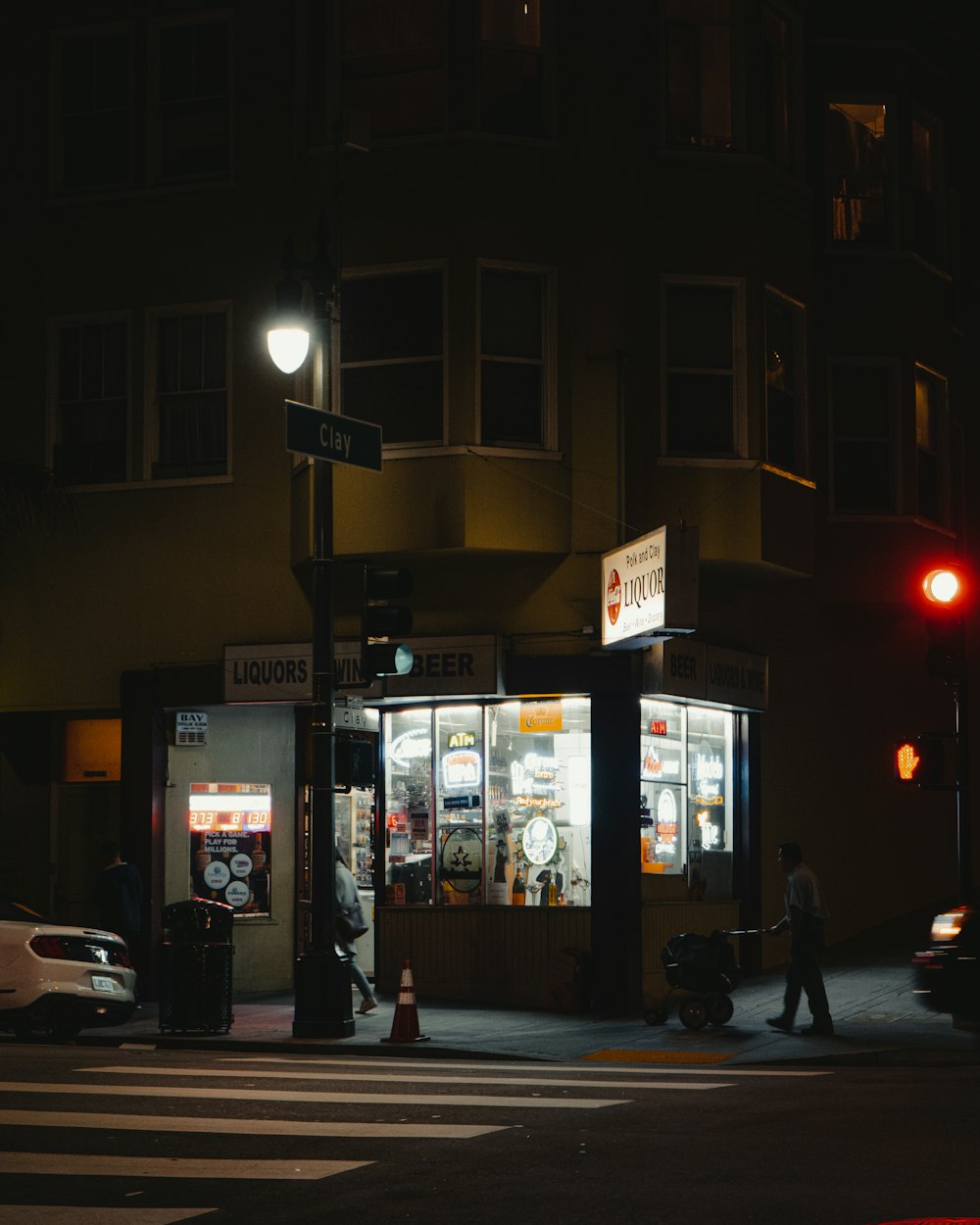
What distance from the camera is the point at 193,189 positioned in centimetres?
2147

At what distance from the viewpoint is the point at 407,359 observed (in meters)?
19.8

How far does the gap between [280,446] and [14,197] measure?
5010mm

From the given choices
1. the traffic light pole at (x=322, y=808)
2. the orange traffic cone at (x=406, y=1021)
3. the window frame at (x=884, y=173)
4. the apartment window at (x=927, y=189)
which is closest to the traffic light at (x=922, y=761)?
the orange traffic cone at (x=406, y=1021)

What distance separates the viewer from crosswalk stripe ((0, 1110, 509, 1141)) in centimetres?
1047

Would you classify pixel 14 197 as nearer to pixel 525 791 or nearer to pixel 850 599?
pixel 525 791

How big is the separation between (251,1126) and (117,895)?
31.1ft

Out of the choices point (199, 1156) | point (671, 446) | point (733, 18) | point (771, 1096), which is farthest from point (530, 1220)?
point (733, 18)

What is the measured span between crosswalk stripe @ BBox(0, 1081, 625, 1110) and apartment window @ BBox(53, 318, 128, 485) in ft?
34.8

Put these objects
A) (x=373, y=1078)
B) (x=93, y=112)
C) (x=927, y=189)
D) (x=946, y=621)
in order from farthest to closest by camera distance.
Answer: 1. (x=927, y=189)
2. (x=93, y=112)
3. (x=946, y=621)
4. (x=373, y=1078)

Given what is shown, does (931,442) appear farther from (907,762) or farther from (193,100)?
(193,100)

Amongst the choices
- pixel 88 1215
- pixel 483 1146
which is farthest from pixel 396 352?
pixel 88 1215

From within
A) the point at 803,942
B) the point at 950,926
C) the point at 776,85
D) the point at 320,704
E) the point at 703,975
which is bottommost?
the point at 703,975

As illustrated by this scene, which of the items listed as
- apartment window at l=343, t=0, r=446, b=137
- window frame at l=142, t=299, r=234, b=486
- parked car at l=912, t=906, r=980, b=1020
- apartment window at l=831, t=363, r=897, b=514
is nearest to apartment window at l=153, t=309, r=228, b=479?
window frame at l=142, t=299, r=234, b=486

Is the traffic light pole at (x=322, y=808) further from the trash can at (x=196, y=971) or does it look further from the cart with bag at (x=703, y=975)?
the cart with bag at (x=703, y=975)
